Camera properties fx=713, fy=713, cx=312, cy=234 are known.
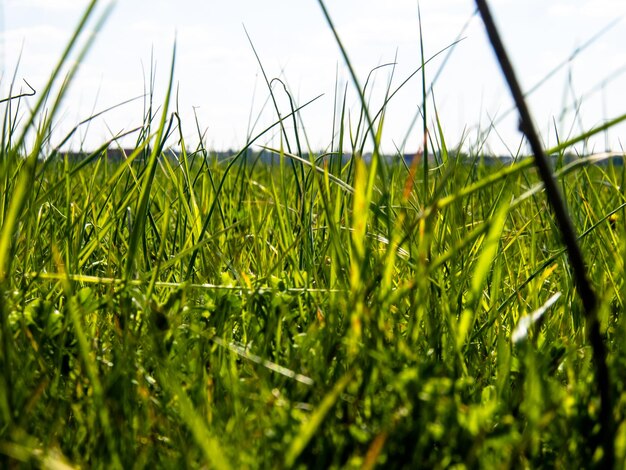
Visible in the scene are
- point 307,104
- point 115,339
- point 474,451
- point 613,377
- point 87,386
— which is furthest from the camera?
point 307,104

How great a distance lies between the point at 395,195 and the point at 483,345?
2.98ft

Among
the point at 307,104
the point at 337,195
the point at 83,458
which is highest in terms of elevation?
the point at 307,104

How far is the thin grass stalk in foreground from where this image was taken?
31.2 inches

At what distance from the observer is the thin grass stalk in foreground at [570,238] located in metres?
0.79

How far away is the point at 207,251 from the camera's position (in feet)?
5.44

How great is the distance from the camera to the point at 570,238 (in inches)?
32.6

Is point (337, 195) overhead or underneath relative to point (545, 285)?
overhead

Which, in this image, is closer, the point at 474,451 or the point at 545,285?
the point at 474,451

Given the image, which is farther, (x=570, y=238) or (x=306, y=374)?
(x=306, y=374)

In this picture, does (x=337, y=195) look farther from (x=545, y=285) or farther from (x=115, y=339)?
(x=545, y=285)

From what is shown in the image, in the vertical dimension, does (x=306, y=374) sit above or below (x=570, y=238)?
below

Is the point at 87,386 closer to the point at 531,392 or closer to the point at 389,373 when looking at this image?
the point at 389,373

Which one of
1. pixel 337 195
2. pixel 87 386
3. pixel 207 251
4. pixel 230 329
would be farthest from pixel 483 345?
pixel 87 386

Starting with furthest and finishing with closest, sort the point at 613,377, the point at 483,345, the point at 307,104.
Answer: the point at 307,104, the point at 483,345, the point at 613,377
